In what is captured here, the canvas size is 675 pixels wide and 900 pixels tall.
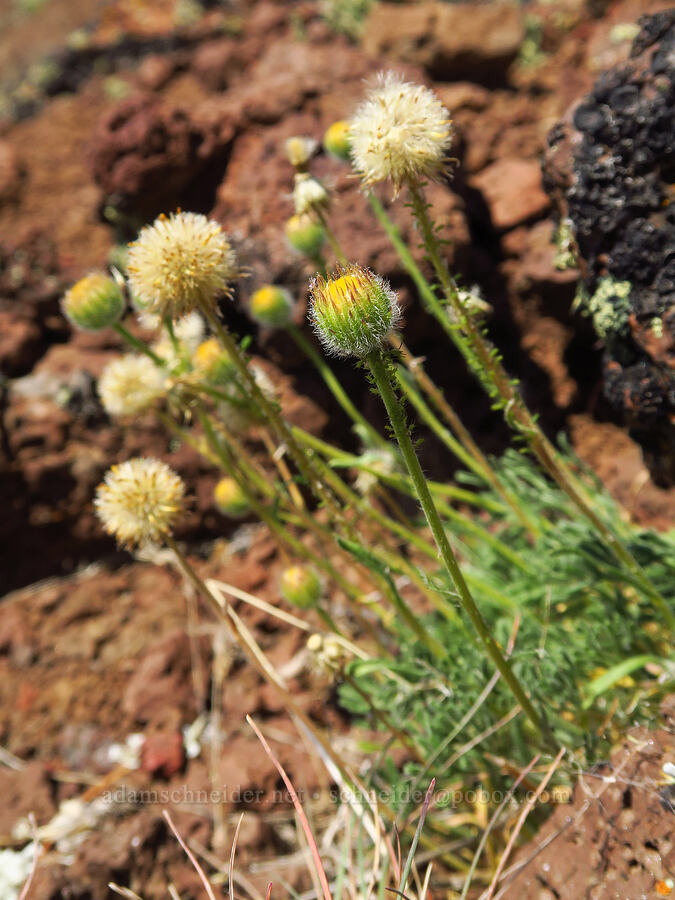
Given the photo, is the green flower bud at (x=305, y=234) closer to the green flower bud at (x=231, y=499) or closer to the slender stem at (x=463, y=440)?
the slender stem at (x=463, y=440)

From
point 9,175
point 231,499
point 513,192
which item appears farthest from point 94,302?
point 9,175

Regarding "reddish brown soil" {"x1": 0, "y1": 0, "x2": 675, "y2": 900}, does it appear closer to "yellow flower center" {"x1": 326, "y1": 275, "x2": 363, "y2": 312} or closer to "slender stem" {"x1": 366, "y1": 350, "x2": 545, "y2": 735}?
"slender stem" {"x1": 366, "y1": 350, "x2": 545, "y2": 735}

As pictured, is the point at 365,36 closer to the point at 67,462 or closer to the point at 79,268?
the point at 79,268

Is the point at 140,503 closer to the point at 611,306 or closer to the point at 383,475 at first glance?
the point at 383,475

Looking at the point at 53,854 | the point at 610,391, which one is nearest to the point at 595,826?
the point at 610,391

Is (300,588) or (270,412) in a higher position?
(270,412)

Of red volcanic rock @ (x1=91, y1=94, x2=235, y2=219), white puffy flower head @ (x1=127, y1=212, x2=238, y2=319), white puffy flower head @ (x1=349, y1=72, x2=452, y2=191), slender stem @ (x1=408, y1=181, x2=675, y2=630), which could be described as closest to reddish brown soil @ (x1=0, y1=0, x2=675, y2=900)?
red volcanic rock @ (x1=91, y1=94, x2=235, y2=219)

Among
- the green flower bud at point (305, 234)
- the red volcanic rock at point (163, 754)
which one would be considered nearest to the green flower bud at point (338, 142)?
the green flower bud at point (305, 234)

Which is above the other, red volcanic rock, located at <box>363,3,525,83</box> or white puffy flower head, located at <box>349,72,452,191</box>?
red volcanic rock, located at <box>363,3,525,83</box>
